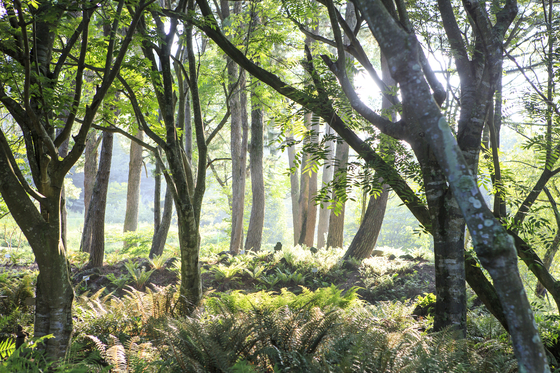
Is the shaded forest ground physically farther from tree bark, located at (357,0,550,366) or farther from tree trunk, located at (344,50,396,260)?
tree trunk, located at (344,50,396,260)

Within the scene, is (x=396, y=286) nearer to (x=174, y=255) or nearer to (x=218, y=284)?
(x=218, y=284)

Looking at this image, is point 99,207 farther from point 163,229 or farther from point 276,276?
point 276,276

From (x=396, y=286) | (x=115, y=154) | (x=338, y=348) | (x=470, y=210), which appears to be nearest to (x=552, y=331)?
(x=338, y=348)

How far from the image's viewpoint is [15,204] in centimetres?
259

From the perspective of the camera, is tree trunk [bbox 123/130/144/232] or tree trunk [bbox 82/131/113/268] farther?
tree trunk [bbox 123/130/144/232]

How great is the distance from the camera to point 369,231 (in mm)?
8922

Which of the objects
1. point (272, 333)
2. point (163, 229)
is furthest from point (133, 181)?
point (272, 333)

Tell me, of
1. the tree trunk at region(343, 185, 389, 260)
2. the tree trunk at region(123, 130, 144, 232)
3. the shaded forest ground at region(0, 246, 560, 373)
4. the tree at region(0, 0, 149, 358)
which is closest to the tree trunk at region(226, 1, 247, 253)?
the shaded forest ground at region(0, 246, 560, 373)

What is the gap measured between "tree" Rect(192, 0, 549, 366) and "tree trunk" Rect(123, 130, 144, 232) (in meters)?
10.0

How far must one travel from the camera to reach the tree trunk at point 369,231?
28.6 feet

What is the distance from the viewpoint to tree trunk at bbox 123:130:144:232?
12.8m

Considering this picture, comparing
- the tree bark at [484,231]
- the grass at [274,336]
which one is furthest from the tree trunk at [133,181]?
the tree bark at [484,231]

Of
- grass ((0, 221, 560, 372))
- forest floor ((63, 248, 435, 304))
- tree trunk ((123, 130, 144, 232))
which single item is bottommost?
forest floor ((63, 248, 435, 304))

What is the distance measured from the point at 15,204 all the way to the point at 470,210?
3176mm
